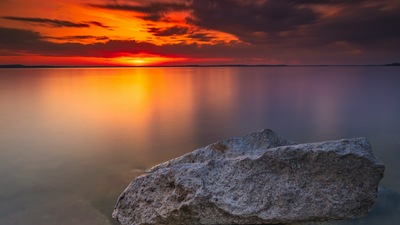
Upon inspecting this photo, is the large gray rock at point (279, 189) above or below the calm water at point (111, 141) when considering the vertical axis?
above

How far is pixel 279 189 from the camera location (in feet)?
15.7

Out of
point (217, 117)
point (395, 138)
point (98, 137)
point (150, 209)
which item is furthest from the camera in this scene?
point (217, 117)

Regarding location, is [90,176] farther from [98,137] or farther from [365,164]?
[365,164]

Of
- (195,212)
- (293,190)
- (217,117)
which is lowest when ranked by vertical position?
(217,117)

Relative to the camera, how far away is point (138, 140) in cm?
1219

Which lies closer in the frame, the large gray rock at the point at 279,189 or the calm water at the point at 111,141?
the large gray rock at the point at 279,189

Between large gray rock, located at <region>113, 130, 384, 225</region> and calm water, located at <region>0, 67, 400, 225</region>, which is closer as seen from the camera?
large gray rock, located at <region>113, 130, 384, 225</region>

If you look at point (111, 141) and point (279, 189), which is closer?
point (279, 189)

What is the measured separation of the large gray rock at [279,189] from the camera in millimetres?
4699

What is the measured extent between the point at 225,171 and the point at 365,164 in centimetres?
225

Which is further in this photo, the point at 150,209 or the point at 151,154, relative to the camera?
the point at 151,154

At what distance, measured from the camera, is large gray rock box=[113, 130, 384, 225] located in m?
4.70

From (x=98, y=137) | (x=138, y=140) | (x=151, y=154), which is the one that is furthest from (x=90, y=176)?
(x=98, y=137)

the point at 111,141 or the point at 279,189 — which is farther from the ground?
the point at 279,189
